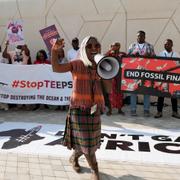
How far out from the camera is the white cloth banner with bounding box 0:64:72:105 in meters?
8.47

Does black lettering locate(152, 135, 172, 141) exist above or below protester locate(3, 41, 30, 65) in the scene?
below

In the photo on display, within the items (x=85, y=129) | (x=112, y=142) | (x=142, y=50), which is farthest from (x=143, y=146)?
(x=142, y=50)

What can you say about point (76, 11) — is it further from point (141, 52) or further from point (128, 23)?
point (141, 52)

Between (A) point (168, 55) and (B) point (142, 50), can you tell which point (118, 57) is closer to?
(B) point (142, 50)

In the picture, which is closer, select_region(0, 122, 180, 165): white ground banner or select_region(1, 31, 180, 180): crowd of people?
select_region(1, 31, 180, 180): crowd of people

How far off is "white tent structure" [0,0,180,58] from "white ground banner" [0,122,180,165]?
11.5 ft

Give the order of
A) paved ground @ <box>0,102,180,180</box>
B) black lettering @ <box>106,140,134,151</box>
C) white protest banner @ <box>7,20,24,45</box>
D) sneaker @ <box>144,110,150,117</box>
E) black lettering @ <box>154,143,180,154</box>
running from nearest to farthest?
paved ground @ <box>0,102,180,180</box> → black lettering @ <box>154,143,180,154</box> → black lettering @ <box>106,140,134,151</box> → sneaker @ <box>144,110,150,117</box> → white protest banner @ <box>7,20,24,45</box>

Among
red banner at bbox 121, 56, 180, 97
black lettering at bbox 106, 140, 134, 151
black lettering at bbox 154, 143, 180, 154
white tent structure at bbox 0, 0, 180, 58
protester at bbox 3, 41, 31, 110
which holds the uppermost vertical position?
white tent structure at bbox 0, 0, 180, 58

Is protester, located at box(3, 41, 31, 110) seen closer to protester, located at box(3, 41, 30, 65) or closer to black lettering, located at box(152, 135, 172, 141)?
protester, located at box(3, 41, 30, 65)

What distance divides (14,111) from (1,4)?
358 centimetres

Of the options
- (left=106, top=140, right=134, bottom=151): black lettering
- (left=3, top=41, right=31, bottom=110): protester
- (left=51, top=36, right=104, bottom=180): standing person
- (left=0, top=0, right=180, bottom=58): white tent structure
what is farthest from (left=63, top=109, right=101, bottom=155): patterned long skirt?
(left=0, top=0, right=180, bottom=58): white tent structure

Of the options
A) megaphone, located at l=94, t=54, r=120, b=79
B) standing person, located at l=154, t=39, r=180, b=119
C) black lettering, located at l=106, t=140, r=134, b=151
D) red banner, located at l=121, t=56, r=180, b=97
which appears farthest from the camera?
standing person, located at l=154, t=39, r=180, b=119

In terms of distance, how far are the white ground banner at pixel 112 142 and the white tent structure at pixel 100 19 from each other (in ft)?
11.5

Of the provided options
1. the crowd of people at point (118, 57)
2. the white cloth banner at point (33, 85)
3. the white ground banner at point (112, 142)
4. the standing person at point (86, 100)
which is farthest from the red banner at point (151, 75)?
the standing person at point (86, 100)
